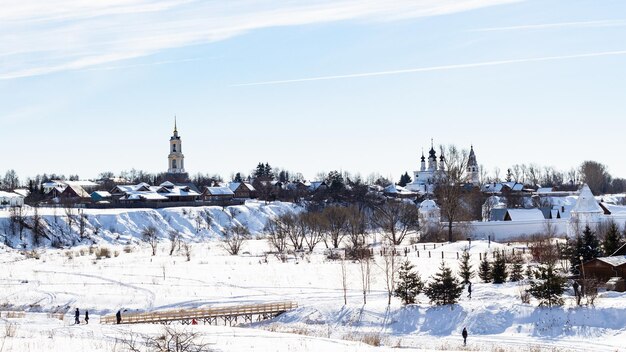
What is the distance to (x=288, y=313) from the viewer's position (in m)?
33.5

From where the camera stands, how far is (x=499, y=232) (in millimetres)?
67375

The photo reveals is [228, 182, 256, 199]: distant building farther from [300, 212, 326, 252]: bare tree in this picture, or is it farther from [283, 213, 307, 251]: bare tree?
[300, 212, 326, 252]: bare tree

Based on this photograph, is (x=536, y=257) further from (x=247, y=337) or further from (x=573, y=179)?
(x=573, y=179)

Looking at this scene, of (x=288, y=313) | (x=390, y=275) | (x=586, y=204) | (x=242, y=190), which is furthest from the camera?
(x=242, y=190)

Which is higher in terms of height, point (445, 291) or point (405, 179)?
point (405, 179)

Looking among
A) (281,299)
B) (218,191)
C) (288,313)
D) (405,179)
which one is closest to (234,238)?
(281,299)

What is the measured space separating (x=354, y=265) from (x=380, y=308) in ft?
47.8

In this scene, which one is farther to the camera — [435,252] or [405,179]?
[405,179]

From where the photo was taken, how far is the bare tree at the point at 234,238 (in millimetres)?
58031

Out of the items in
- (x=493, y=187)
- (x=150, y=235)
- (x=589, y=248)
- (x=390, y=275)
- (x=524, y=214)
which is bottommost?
(x=390, y=275)

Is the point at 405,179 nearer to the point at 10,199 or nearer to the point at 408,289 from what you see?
the point at 10,199

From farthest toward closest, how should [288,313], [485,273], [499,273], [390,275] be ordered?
[390,275] < [485,273] < [499,273] < [288,313]

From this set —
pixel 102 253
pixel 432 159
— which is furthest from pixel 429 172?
pixel 102 253

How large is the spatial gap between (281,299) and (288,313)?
3.22 m
